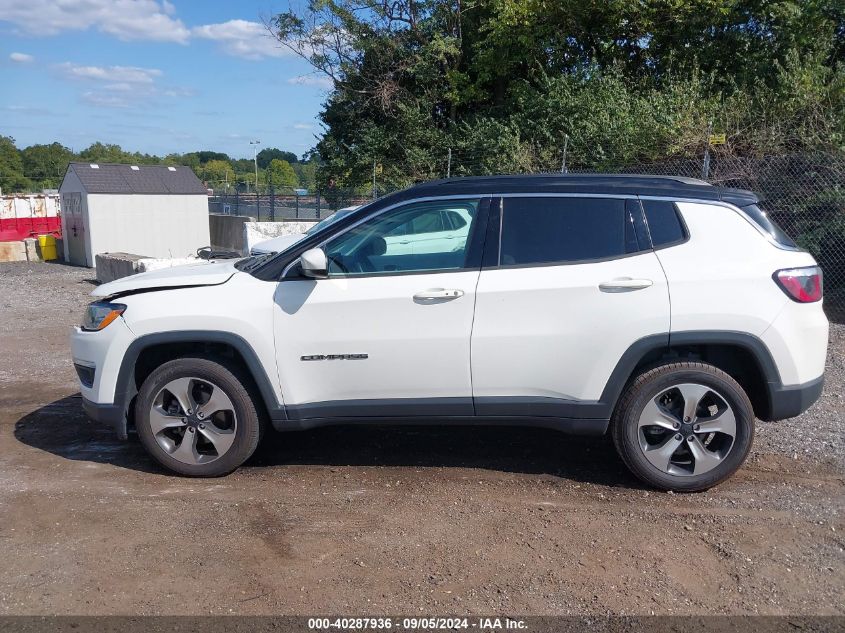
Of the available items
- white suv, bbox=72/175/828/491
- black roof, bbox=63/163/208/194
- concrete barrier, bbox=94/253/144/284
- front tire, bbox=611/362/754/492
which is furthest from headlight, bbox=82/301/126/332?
black roof, bbox=63/163/208/194

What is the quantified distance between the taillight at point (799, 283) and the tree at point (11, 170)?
56.6m

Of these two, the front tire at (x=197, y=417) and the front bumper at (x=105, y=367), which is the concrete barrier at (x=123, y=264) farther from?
the front tire at (x=197, y=417)

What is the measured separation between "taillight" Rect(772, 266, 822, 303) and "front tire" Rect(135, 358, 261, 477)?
10.7ft

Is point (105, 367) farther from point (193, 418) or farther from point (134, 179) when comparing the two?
point (134, 179)

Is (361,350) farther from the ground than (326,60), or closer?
closer

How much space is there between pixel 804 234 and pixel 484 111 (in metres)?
12.8

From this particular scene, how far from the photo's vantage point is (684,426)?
14.7 ft

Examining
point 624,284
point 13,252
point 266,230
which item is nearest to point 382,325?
point 624,284

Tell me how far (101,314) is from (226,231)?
1516cm

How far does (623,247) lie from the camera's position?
4480 mm

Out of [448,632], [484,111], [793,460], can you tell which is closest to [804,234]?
[793,460]

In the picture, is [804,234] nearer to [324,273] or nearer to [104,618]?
[324,273]

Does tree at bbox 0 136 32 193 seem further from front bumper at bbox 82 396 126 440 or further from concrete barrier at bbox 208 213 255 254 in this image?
front bumper at bbox 82 396 126 440

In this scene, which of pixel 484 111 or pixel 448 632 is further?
pixel 484 111
